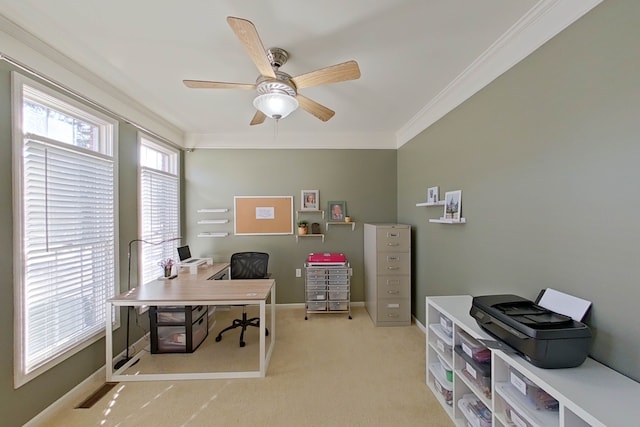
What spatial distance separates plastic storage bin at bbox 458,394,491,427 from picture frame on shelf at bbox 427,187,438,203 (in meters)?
1.78

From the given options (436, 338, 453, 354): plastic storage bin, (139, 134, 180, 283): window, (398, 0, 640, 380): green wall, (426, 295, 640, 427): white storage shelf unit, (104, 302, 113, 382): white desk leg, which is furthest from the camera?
(139, 134, 180, 283): window

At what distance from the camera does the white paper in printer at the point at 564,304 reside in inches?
50.4

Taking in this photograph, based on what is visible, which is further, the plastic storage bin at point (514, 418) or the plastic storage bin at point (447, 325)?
the plastic storage bin at point (447, 325)

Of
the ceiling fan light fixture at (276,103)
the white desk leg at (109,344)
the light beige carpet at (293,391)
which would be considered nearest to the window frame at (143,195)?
the white desk leg at (109,344)

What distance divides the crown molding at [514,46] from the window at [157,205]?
11.1ft

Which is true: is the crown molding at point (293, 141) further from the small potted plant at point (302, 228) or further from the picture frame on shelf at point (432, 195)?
the picture frame on shelf at point (432, 195)

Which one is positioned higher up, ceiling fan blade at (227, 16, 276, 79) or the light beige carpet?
ceiling fan blade at (227, 16, 276, 79)

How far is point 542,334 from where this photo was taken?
116 cm

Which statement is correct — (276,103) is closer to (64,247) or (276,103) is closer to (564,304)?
(64,247)

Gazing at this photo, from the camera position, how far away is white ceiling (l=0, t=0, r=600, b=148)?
1471 millimetres

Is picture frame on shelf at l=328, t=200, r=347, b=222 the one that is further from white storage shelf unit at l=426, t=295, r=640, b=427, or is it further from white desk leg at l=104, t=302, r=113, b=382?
white desk leg at l=104, t=302, r=113, b=382

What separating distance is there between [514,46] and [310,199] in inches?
111

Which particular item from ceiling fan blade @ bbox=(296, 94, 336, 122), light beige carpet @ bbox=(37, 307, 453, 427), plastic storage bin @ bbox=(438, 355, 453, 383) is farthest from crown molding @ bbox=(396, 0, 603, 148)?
light beige carpet @ bbox=(37, 307, 453, 427)

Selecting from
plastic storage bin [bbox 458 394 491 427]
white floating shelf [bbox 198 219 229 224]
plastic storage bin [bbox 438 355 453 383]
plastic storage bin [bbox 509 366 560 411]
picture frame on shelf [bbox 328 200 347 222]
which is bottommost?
plastic storage bin [bbox 458 394 491 427]
